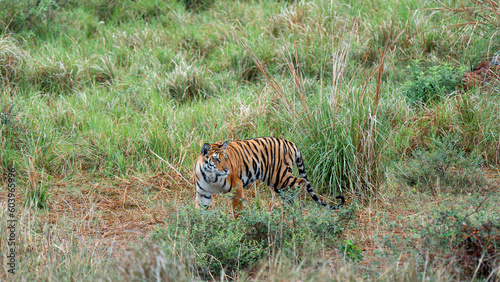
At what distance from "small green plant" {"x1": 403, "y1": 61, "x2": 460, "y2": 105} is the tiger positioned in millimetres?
2617

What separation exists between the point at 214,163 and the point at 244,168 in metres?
0.53

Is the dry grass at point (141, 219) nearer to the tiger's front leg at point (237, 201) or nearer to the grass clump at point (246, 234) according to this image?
the grass clump at point (246, 234)

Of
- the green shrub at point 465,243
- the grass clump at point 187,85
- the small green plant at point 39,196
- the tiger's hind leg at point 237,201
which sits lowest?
the small green plant at point 39,196

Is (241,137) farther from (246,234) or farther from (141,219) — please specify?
(246,234)

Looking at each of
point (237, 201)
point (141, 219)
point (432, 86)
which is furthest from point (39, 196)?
point (432, 86)

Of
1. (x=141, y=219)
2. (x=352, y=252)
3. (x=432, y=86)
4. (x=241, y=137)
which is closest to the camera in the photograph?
(x=352, y=252)

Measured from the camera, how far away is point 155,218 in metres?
4.81

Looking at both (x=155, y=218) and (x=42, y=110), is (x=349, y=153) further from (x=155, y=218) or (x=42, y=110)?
(x=42, y=110)

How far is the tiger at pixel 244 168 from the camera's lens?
4.47m

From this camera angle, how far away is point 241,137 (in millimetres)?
6242

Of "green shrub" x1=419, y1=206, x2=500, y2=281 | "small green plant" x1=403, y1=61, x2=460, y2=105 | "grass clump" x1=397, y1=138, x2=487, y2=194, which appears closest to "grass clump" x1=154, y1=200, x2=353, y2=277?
"green shrub" x1=419, y1=206, x2=500, y2=281

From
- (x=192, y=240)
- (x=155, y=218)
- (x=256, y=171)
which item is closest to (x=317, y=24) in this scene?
(x=256, y=171)

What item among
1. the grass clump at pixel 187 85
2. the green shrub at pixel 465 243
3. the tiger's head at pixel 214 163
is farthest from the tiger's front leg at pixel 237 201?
the grass clump at pixel 187 85

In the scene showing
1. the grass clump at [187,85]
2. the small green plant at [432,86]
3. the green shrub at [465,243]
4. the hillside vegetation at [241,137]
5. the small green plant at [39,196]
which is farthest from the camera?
the grass clump at [187,85]
